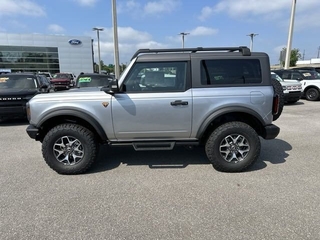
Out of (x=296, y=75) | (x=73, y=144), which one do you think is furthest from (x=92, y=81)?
(x=296, y=75)

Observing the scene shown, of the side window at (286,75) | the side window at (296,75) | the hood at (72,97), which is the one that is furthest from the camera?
the side window at (286,75)

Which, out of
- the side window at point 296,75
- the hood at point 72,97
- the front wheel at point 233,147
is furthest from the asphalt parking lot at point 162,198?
the side window at point 296,75

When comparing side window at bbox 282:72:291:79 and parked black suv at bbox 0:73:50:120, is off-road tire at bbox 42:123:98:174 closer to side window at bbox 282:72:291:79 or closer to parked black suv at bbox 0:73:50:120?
parked black suv at bbox 0:73:50:120

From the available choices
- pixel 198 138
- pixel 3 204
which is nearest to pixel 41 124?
pixel 3 204

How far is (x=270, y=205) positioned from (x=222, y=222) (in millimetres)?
759

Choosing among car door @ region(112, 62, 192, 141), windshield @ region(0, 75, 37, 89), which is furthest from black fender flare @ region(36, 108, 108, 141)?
windshield @ region(0, 75, 37, 89)

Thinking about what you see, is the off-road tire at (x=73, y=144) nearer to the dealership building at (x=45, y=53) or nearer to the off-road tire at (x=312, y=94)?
the off-road tire at (x=312, y=94)

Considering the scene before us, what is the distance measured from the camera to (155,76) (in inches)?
149

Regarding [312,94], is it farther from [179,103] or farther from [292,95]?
[179,103]

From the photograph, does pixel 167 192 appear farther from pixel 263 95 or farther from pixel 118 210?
pixel 263 95

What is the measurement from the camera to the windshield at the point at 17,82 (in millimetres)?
8195

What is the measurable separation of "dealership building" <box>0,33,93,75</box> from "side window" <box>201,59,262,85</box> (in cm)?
5138

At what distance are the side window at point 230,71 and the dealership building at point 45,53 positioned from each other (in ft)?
→ 169

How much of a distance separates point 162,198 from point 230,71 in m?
2.28
